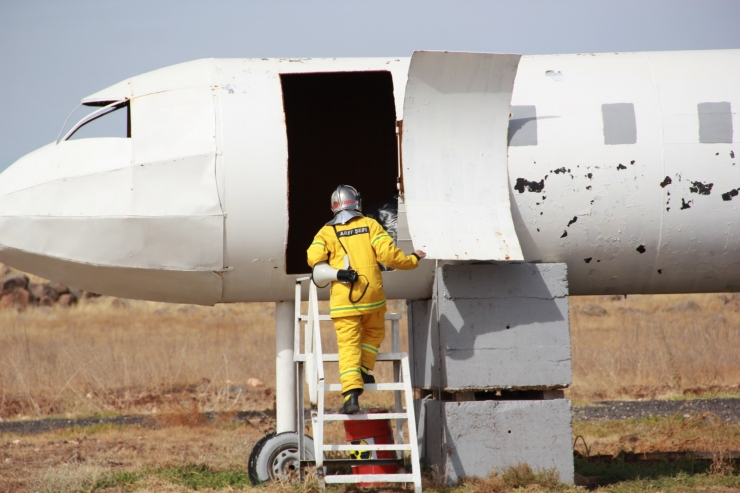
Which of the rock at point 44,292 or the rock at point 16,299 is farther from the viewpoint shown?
the rock at point 44,292

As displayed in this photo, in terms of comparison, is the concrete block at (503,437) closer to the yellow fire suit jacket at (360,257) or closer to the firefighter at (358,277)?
the firefighter at (358,277)

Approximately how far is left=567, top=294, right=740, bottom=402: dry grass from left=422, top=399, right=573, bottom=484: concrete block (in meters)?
8.09

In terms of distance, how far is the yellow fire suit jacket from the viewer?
6.73 meters

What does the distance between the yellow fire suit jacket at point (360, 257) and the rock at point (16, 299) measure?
94.2 feet

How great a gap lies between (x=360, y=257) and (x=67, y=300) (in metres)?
29.4

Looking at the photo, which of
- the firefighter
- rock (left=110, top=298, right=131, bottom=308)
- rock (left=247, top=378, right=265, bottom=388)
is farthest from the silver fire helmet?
rock (left=110, top=298, right=131, bottom=308)

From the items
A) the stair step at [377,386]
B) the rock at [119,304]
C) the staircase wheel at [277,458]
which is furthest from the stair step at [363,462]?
the rock at [119,304]

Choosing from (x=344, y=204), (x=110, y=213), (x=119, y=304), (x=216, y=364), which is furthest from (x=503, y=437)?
(x=119, y=304)

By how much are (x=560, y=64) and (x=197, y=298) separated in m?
4.32

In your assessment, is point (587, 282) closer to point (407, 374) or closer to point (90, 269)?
point (407, 374)

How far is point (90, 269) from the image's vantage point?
748 centimetres

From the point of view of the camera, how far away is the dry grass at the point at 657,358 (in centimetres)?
1562

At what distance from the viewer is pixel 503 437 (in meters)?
7.42

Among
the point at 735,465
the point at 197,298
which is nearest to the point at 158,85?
the point at 197,298
